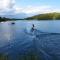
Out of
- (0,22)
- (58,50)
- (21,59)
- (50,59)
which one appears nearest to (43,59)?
(50,59)

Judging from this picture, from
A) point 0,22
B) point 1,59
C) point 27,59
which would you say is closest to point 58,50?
point 27,59

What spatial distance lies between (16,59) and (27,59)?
109cm

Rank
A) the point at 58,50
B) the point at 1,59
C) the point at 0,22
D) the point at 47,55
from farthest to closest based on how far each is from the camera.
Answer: the point at 0,22, the point at 58,50, the point at 47,55, the point at 1,59

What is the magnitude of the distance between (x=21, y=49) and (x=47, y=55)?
18.0 feet

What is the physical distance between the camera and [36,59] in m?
20.7

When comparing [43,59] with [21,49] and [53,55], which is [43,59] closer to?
[53,55]

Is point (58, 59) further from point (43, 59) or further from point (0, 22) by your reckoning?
point (0, 22)

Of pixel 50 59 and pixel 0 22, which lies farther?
pixel 0 22

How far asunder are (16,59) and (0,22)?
10506cm

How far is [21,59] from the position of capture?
2053cm

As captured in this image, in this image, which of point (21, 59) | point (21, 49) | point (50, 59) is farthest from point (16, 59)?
point (21, 49)

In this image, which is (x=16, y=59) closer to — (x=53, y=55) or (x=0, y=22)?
(x=53, y=55)

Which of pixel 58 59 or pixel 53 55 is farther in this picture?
pixel 53 55

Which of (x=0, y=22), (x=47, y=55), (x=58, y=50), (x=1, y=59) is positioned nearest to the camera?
(x=1, y=59)
